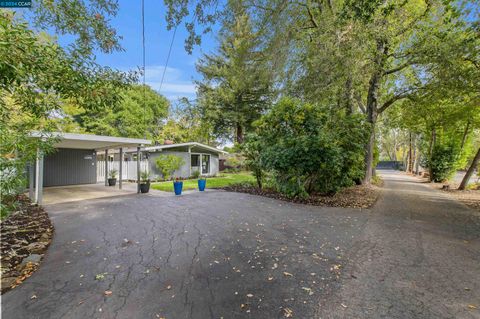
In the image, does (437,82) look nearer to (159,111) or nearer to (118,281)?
(118,281)

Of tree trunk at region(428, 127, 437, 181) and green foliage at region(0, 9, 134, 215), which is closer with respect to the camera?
green foliage at region(0, 9, 134, 215)

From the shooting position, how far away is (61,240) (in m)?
4.27

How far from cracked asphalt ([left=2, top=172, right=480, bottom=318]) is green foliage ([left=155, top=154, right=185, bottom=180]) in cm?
1028

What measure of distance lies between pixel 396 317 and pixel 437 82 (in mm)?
9849

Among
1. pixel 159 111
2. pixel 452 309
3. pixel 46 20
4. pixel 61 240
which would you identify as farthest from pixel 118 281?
pixel 159 111

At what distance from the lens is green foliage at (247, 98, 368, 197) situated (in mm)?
7299

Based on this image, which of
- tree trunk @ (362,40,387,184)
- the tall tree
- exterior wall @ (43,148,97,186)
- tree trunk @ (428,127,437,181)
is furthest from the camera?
the tall tree

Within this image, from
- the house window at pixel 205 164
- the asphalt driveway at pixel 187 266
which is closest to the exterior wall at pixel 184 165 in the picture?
the house window at pixel 205 164

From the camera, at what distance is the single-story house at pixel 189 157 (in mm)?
16094

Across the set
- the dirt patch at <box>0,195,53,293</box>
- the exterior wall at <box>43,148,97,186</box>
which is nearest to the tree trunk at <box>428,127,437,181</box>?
the dirt patch at <box>0,195,53,293</box>

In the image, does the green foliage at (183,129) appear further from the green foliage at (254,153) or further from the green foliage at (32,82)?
the green foliage at (32,82)

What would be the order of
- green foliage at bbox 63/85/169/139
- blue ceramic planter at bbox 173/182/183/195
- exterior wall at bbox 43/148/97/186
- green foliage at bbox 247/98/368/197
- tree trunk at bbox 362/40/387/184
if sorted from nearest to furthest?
green foliage at bbox 247/98/368/197 < tree trunk at bbox 362/40/387/184 < blue ceramic planter at bbox 173/182/183/195 < exterior wall at bbox 43/148/97/186 < green foliage at bbox 63/85/169/139

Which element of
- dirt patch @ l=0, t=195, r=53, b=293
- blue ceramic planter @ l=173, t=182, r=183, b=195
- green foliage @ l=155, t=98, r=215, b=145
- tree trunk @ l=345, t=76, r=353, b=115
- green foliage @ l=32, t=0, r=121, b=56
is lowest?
dirt patch @ l=0, t=195, r=53, b=293

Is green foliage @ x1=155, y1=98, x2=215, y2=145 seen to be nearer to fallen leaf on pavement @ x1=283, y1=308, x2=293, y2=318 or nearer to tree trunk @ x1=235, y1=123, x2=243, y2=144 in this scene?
tree trunk @ x1=235, y1=123, x2=243, y2=144
